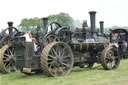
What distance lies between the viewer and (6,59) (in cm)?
939

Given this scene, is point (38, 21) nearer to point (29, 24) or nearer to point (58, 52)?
point (29, 24)

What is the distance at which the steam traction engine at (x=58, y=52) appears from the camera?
24.0 ft

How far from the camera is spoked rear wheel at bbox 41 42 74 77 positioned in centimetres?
711

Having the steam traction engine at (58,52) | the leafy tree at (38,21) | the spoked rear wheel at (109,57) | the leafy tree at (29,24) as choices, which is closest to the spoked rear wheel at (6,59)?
the steam traction engine at (58,52)

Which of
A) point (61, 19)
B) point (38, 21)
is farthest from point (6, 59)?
point (38, 21)

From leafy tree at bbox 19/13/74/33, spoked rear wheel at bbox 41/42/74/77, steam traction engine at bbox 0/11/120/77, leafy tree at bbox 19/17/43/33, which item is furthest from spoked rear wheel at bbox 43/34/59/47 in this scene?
leafy tree at bbox 19/17/43/33

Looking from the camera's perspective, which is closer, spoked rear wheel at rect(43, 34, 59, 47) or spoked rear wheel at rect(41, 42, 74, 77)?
spoked rear wheel at rect(41, 42, 74, 77)

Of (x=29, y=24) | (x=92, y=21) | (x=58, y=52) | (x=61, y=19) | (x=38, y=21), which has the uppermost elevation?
(x=61, y=19)

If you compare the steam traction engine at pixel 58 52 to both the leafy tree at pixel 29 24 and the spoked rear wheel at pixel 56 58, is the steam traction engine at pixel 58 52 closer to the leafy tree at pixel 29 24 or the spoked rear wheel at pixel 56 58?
the spoked rear wheel at pixel 56 58

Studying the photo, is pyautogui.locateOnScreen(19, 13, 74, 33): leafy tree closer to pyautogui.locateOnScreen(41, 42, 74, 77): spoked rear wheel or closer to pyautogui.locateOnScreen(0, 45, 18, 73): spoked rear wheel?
pyautogui.locateOnScreen(0, 45, 18, 73): spoked rear wheel

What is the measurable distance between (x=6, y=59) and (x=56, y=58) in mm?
2948

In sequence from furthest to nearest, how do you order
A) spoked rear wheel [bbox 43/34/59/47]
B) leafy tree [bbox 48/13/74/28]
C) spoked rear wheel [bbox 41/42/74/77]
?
leafy tree [bbox 48/13/74/28] → spoked rear wheel [bbox 43/34/59/47] → spoked rear wheel [bbox 41/42/74/77]

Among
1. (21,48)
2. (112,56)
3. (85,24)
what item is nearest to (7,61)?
(21,48)

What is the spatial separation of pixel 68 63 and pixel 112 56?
230 centimetres
